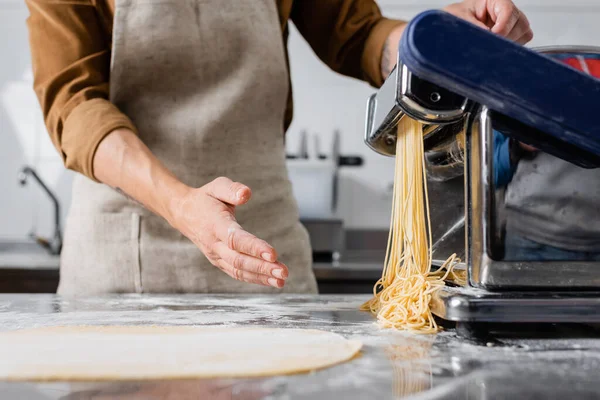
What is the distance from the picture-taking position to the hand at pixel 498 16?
2.88ft

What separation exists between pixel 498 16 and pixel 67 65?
773 mm

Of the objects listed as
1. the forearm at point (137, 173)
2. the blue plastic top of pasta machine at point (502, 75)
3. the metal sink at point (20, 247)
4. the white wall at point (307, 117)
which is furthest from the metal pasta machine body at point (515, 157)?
the metal sink at point (20, 247)

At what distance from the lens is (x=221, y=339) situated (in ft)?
1.95

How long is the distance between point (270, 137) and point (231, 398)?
2.80ft

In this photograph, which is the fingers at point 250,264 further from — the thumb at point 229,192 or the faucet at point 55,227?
the faucet at point 55,227

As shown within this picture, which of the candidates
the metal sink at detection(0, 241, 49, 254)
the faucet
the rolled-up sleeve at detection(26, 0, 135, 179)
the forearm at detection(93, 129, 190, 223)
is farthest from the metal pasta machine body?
the metal sink at detection(0, 241, 49, 254)

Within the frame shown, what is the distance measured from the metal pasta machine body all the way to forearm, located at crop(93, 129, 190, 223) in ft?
1.36

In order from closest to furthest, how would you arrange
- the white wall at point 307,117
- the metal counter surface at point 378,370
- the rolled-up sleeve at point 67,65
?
the metal counter surface at point 378,370 → the rolled-up sleeve at point 67,65 → the white wall at point 307,117

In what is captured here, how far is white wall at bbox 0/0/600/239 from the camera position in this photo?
238 centimetres

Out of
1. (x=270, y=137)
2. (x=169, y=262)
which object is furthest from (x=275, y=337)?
(x=270, y=137)

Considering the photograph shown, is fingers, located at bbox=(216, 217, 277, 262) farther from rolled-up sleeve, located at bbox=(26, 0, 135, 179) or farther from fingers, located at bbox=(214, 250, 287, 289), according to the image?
rolled-up sleeve, located at bbox=(26, 0, 135, 179)

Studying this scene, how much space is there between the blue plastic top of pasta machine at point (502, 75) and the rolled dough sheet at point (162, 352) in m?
0.27

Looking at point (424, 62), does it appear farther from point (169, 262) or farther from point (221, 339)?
point (169, 262)

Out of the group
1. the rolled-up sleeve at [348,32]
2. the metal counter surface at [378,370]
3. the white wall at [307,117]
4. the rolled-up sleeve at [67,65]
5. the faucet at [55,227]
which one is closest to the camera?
the metal counter surface at [378,370]
